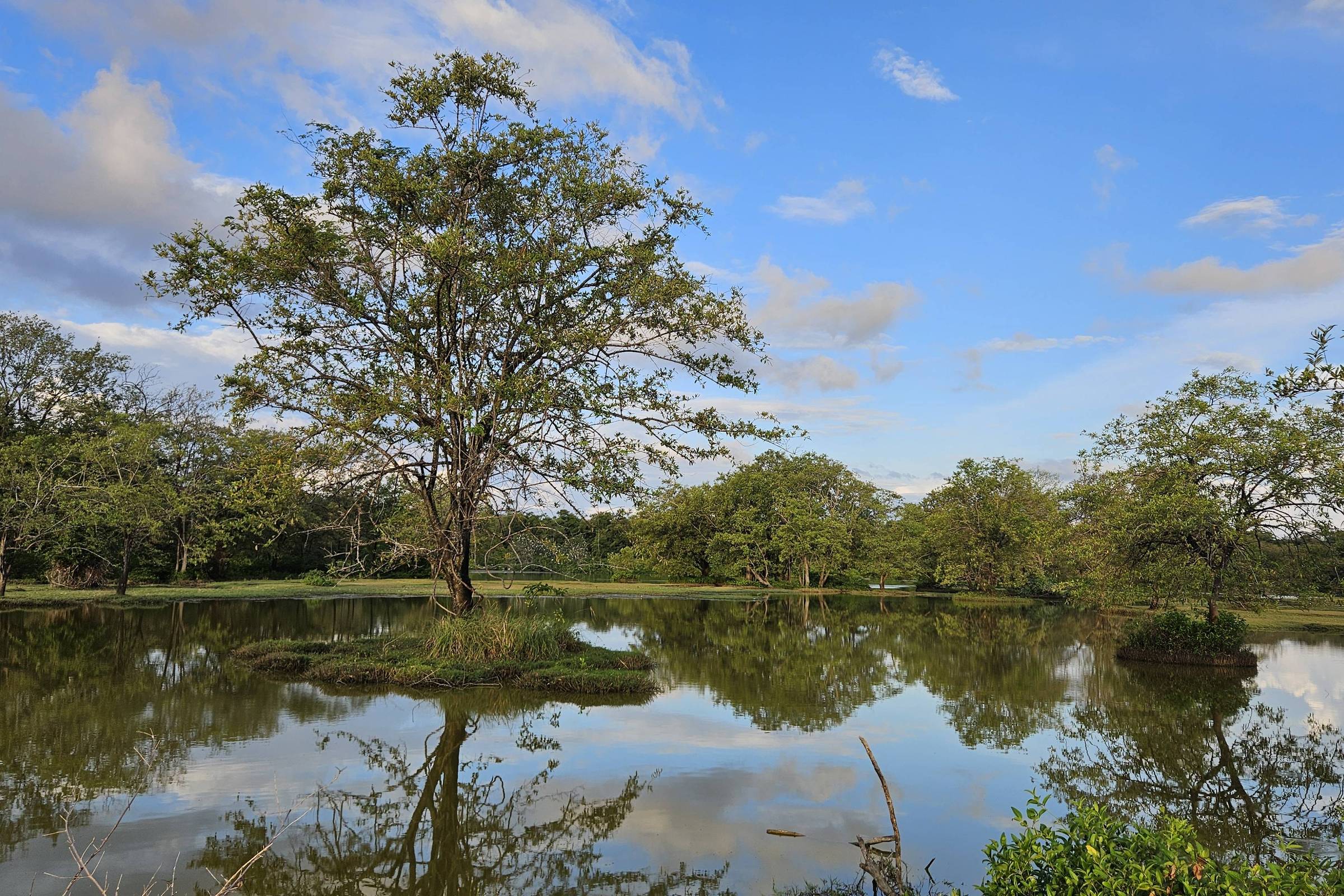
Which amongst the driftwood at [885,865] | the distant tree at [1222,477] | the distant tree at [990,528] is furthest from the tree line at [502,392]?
the distant tree at [990,528]

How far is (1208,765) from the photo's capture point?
11.6 metres

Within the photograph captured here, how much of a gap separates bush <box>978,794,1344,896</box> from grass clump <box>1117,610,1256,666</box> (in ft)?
59.8

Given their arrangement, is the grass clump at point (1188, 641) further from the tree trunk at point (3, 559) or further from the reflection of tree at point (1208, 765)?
the tree trunk at point (3, 559)

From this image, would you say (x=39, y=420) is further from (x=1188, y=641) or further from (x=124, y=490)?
(x=1188, y=641)

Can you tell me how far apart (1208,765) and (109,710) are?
16889mm

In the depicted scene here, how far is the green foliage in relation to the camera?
20.6 meters

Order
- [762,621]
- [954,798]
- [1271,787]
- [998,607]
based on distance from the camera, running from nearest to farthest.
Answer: [954,798] < [1271,787] < [762,621] < [998,607]

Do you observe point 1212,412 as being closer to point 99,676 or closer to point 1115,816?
point 1115,816

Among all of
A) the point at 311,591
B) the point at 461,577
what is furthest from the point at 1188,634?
the point at 311,591

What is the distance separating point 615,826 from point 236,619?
2350 cm

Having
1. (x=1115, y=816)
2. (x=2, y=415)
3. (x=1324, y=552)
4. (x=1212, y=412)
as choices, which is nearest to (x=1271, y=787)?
(x=1115, y=816)

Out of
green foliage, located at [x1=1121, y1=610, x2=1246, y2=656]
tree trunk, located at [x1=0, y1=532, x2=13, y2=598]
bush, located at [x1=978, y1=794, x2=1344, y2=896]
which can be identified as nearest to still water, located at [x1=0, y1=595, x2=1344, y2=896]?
green foliage, located at [x1=1121, y1=610, x2=1246, y2=656]

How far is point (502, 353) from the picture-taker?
17.8m

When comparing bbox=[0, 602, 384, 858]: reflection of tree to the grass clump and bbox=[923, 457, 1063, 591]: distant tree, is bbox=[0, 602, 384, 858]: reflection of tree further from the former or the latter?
bbox=[923, 457, 1063, 591]: distant tree
